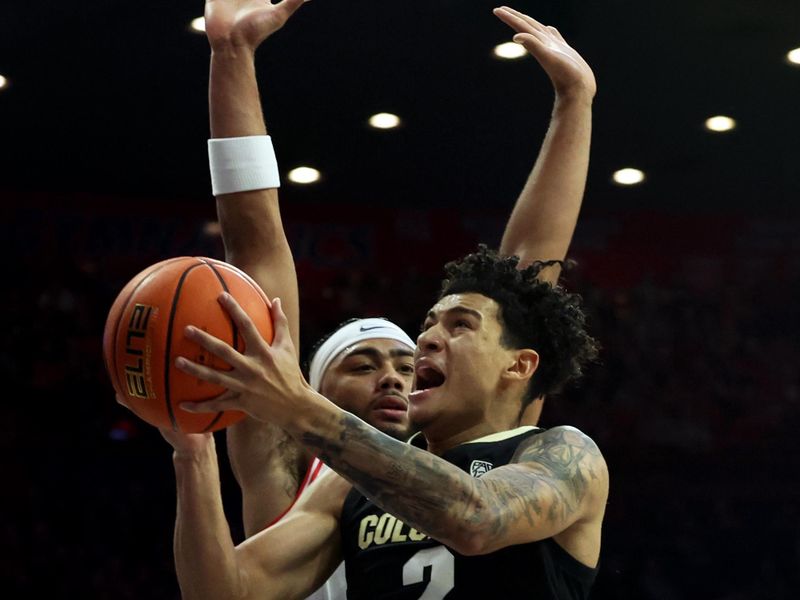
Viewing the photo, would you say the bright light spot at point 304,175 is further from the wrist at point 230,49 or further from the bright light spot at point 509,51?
the wrist at point 230,49

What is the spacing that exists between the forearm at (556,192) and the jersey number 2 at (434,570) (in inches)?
35.6

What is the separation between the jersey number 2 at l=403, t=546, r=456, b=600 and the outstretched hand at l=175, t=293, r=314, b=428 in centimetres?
63

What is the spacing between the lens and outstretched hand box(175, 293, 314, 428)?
1865 millimetres

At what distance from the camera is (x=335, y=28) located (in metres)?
6.07

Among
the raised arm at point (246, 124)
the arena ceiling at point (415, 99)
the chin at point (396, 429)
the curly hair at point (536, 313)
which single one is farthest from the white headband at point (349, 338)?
the arena ceiling at point (415, 99)

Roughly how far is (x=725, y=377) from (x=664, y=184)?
138 centimetres

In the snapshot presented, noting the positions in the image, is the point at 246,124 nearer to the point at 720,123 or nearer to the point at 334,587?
the point at 334,587

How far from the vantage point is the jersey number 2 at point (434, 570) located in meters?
2.40

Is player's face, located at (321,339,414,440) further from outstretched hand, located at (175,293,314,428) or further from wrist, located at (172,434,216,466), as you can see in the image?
outstretched hand, located at (175,293,314,428)

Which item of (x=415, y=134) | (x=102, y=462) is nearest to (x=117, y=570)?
(x=102, y=462)

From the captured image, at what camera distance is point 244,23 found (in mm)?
2908

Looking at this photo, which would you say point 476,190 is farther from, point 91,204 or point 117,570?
point 117,570

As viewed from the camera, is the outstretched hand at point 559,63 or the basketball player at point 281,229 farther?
the outstretched hand at point 559,63

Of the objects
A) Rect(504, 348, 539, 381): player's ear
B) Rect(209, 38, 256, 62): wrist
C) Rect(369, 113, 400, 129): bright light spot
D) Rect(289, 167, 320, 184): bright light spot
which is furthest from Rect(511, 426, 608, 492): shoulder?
Rect(289, 167, 320, 184): bright light spot
